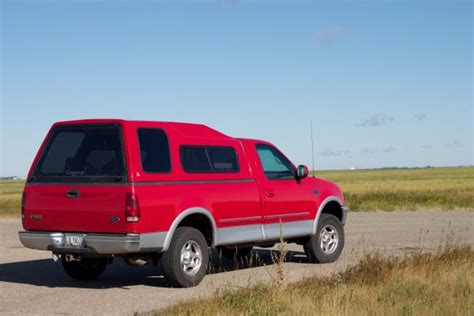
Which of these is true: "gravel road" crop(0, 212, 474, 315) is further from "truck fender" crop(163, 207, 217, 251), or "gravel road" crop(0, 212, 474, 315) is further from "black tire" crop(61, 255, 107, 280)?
"truck fender" crop(163, 207, 217, 251)

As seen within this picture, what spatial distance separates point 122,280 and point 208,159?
221 centimetres

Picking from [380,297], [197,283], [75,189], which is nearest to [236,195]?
[197,283]

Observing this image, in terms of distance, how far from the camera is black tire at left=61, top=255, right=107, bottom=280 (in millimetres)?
12297

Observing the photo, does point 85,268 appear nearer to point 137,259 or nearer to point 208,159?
point 137,259

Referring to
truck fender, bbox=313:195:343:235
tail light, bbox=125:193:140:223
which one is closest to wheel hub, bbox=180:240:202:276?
tail light, bbox=125:193:140:223

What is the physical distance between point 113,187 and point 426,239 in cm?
989

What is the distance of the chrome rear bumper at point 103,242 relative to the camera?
34.0ft

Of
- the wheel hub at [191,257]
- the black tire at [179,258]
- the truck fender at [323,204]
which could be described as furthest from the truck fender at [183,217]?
the truck fender at [323,204]

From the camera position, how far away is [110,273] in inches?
523

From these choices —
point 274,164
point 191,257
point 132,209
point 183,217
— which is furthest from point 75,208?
point 274,164

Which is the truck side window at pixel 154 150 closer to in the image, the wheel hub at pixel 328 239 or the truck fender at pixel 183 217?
the truck fender at pixel 183 217

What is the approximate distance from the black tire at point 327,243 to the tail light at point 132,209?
4.19 metres

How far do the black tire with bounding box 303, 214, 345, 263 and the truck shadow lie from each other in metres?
0.55

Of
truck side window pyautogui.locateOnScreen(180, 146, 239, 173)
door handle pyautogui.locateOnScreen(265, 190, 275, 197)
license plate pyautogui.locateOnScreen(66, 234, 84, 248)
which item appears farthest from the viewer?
door handle pyautogui.locateOnScreen(265, 190, 275, 197)
